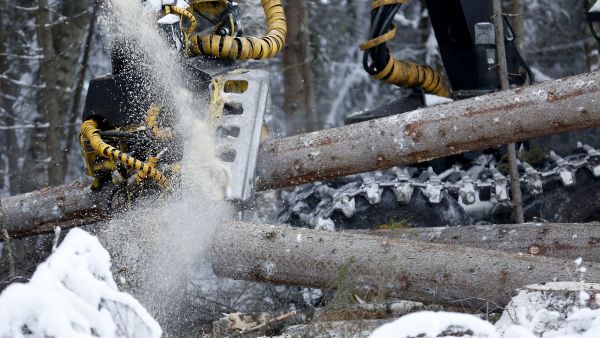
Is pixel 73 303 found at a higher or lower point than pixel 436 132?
higher

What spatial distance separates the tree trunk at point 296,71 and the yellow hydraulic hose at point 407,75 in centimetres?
319

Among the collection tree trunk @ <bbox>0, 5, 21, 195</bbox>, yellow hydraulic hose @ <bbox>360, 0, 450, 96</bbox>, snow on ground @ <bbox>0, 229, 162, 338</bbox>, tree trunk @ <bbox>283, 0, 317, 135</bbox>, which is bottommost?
tree trunk @ <bbox>0, 5, 21, 195</bbox>

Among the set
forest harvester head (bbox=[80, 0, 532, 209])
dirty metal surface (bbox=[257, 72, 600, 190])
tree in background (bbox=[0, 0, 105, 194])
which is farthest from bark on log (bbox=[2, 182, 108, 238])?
tree in background (bbox=[0, 0, 105, 194])

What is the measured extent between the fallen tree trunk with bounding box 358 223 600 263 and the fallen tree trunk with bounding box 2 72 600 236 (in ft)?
1.71

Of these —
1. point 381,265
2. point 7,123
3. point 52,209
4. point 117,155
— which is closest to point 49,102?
point 7,123

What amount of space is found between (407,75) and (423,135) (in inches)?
74.7

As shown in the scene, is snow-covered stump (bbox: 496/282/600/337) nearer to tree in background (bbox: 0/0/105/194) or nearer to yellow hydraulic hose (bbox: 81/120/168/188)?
yellow hydraulic hose (bbox: 81/120/168/188)

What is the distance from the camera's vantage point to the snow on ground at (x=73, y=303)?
3184mm

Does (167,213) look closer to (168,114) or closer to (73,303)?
(168,114)

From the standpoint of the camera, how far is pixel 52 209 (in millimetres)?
6883

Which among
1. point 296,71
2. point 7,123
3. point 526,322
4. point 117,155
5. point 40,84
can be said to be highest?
point 117,155

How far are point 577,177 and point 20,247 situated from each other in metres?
5.03

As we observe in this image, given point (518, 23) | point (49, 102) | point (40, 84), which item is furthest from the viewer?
point (40, 84)

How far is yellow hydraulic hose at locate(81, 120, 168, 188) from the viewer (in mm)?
5922
